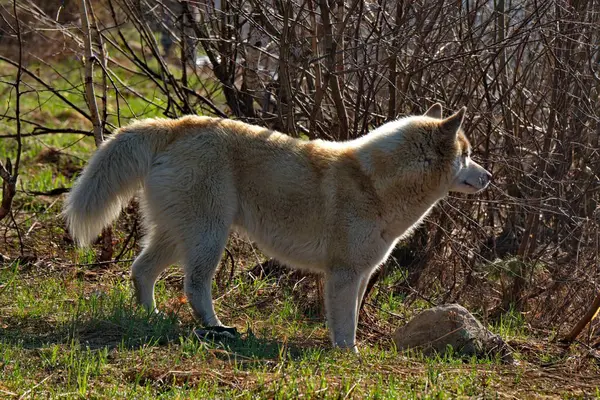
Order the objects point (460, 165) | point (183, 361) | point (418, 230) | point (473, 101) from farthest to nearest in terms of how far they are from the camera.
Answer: point (418, 230), point (473, 101), point (460, 165), point (183, 361)

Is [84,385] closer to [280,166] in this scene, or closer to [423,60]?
[280,166]

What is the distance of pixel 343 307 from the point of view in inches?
237

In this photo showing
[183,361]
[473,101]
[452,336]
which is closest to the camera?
[183,361]

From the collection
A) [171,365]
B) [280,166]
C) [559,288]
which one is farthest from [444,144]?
[171,365]

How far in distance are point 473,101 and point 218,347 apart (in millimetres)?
3857

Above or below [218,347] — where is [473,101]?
above

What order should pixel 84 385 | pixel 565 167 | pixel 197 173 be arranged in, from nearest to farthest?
pixel 84 385 < pixel 197 173 < pixel 565 167

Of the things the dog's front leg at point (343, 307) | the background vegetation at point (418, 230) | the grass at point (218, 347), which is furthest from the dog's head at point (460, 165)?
the grass at point (218, 347)

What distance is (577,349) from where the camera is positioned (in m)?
6.35

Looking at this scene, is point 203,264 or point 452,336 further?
point 203,264

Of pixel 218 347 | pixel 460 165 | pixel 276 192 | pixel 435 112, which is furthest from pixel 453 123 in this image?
pixel 218 347

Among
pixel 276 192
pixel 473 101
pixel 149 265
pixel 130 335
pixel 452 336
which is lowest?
pixel 452 336

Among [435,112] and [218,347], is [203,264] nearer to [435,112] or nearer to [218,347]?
[218,347]

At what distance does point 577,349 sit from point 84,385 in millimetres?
3632
